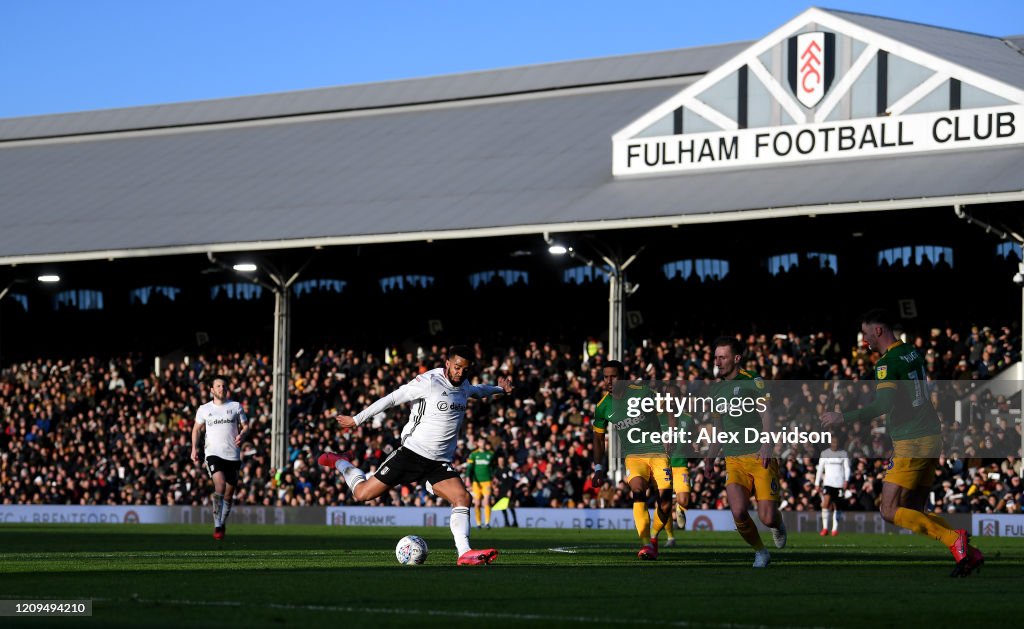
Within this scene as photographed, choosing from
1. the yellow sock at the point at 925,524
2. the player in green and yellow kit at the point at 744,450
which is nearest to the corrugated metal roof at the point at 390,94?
the player in green and yellow kit at the point at 744,450

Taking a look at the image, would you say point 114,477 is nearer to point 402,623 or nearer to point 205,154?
point 205,154

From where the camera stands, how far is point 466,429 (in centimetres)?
3822

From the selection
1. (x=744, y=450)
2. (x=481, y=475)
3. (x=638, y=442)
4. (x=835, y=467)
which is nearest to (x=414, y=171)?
(x=481, y=475)

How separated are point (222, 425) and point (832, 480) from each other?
12.2 metres

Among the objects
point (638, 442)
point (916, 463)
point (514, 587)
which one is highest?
point (638, 442)

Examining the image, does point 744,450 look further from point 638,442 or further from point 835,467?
point 835,467

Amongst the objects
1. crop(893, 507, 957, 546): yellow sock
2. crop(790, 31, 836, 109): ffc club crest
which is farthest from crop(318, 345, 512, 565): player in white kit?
crop(790, 31, 836, 109): ffc club crest

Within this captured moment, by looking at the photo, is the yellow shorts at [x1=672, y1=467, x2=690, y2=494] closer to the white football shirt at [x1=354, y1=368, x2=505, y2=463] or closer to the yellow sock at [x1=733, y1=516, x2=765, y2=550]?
the yellow sock at [x1=733, y1=516, x2=765, y2=550]

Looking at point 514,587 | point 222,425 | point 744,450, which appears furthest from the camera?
point 222,425

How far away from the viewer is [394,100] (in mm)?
48031

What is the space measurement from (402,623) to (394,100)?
39346 millimetres

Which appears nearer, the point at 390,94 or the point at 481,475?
the point at 481,475

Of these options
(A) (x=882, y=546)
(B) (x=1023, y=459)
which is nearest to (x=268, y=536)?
(A) (x=882, y=546)

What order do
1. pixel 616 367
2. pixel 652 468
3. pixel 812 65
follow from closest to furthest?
1. pixel 616 367
2. pixel 652 468
3. pixel 812 65
